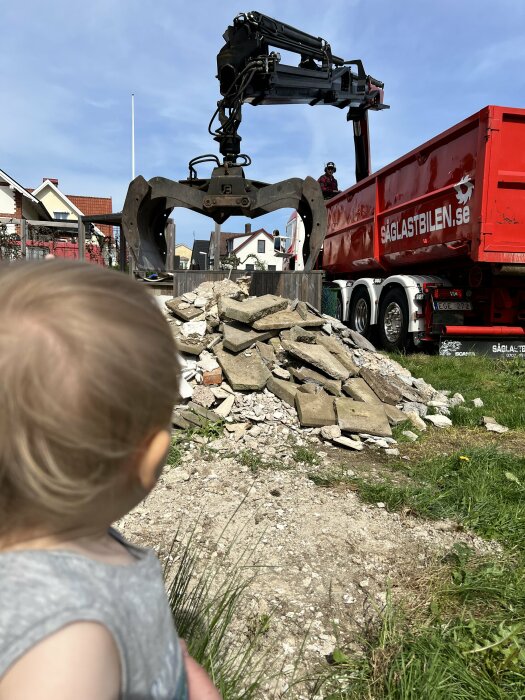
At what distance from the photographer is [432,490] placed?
3355mm

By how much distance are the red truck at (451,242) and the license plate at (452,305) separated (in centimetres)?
1

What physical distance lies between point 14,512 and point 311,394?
4305 millimetres

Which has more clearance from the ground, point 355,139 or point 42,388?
point 355,139

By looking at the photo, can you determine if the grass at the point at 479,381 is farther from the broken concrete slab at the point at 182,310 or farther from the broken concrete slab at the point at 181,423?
the broken concrete slab at the point at 182,310

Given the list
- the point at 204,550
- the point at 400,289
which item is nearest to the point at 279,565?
the point at 204,550

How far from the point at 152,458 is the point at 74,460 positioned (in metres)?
0.11

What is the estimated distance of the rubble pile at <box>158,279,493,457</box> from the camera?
4578 mm

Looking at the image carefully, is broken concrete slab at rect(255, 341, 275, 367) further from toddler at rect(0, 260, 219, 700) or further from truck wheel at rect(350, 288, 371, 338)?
toddler at rect(0, 260, 219, 700)

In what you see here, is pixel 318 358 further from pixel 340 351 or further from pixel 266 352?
pixel 340 351

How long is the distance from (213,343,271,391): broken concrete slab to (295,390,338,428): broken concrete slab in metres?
0.41

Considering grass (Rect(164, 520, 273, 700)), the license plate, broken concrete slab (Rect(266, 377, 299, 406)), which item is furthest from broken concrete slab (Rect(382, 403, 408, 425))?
grass (Rect(164, 520, 273, 700))

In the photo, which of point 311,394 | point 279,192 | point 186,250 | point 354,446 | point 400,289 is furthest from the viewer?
point 186,250

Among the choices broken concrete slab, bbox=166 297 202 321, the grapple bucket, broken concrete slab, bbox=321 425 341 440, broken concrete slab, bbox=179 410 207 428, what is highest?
the grapple bucket

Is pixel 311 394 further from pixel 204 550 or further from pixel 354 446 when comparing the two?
pixel 204 550
